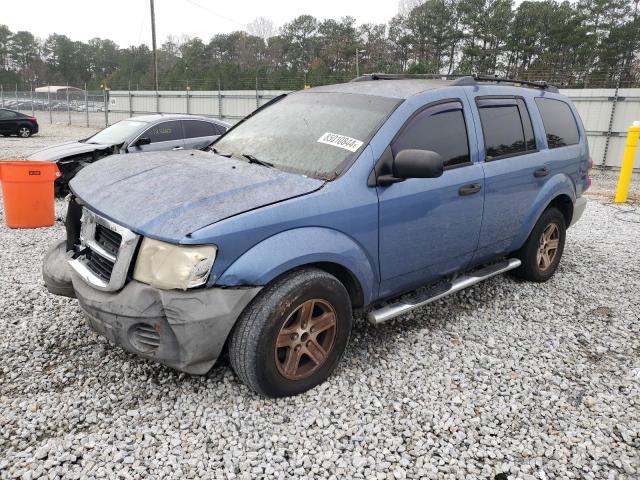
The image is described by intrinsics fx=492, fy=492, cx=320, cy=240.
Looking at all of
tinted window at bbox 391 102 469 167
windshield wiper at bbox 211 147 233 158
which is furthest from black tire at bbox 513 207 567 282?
windshield wiper at bbox 211 147 233 158

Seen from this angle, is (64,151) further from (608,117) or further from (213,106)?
(213,106)

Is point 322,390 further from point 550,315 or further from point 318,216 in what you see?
A: point 550,315

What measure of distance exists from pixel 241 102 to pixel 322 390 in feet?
63.1

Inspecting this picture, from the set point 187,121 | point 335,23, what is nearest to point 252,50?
point 335,23

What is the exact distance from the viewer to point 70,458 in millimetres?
2389

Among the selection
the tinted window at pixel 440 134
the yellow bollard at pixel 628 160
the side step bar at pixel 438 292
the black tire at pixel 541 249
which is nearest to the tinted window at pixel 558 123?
the black tire at pixel 541 249

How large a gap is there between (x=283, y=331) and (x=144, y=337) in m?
0.74

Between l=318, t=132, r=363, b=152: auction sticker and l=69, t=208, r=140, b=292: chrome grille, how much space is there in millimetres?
1375

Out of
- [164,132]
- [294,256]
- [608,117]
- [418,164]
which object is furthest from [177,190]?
[608,117]

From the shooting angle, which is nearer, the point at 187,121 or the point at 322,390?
the point at 322,390

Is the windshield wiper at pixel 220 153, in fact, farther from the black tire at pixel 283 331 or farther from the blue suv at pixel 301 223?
the black tire at pixel 283 331

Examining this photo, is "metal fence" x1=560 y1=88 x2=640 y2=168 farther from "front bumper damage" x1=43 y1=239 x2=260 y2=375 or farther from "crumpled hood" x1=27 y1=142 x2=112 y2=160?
"front bumper damage" x1=43 y1=239 x2=260 y2=375

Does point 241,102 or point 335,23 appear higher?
point 335,23

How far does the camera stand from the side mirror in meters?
2.88
